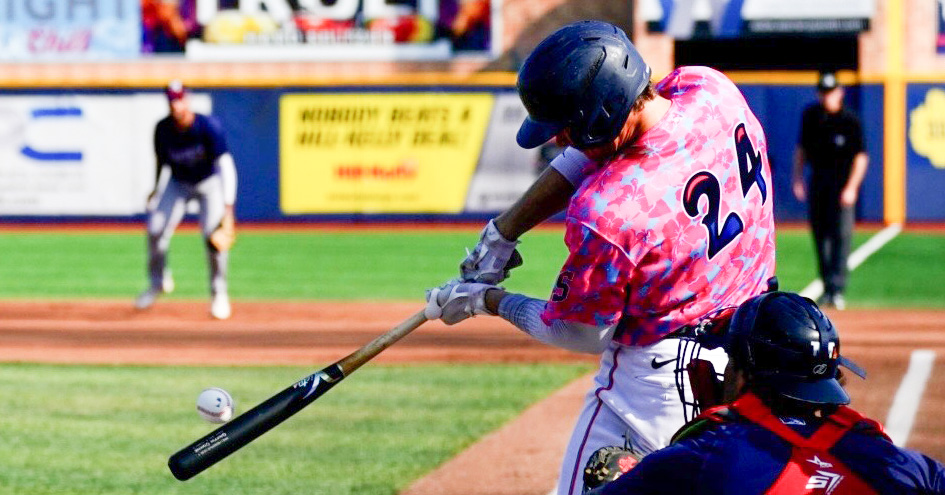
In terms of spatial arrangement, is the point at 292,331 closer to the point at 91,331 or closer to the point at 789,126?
the point at 91,331

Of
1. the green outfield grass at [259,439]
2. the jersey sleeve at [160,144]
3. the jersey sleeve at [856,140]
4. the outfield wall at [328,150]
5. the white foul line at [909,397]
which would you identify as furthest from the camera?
the outfield wall at [328,150]

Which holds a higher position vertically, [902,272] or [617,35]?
[617,35]

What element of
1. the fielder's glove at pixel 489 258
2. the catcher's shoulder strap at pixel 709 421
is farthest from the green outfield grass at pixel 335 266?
the catcher's shoulder strap at pixel 709 421

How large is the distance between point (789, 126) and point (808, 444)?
1996cm

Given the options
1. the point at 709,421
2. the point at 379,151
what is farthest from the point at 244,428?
the point at 379,151

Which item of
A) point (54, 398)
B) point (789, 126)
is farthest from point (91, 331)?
point (789, 126)

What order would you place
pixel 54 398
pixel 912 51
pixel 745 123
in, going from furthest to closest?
1. pixel 912 51
2. pixel 54 398
3. pixel 745 123

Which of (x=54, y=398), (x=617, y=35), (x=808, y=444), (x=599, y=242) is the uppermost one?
(x=617, y=35)

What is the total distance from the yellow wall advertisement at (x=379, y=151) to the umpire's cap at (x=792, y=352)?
19534mm

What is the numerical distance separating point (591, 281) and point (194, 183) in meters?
9.95

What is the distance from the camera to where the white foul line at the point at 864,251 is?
14.2 m

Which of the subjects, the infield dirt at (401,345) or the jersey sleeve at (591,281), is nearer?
the jersey sleeve at (591,281)

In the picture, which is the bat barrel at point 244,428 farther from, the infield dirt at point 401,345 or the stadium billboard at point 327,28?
the stadium billboard at point 327,28

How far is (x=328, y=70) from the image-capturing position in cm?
2859
